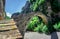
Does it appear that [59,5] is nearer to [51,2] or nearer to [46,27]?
[51,2]

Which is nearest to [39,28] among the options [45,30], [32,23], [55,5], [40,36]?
[45,30]

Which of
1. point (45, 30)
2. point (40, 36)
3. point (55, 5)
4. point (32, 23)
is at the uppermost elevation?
point (55, 5)

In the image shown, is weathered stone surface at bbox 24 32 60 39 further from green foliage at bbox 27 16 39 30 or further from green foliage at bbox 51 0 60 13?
green foliage at bbox 51 0 60 13

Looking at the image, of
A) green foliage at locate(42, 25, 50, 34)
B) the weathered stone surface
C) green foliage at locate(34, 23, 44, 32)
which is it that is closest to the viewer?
the weathered stone surface

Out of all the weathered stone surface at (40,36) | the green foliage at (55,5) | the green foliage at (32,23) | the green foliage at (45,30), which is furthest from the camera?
the green foliage at (55,5)

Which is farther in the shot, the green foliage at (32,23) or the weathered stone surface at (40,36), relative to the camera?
the green foliage at (32,23)

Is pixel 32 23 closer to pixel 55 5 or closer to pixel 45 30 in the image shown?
pixel 45 30

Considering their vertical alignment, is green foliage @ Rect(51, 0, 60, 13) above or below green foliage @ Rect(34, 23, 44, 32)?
above

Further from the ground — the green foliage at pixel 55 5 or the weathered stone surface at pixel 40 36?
the green foliage at pixel 55 5

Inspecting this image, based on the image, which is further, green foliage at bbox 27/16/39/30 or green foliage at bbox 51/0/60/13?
green foliage at bbox 51/0/60/13

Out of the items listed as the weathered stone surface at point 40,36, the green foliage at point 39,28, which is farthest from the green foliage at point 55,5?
the weathered stone surface at point 40,36

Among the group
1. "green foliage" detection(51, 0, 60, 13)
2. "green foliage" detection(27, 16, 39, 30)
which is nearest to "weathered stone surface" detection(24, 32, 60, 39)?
"green foliage" detection(27, 16, 39, 30)

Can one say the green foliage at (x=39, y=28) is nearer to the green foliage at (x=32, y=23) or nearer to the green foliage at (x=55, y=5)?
the green foliage at (x=32, y=23)

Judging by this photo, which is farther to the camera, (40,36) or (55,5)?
(55,5)
